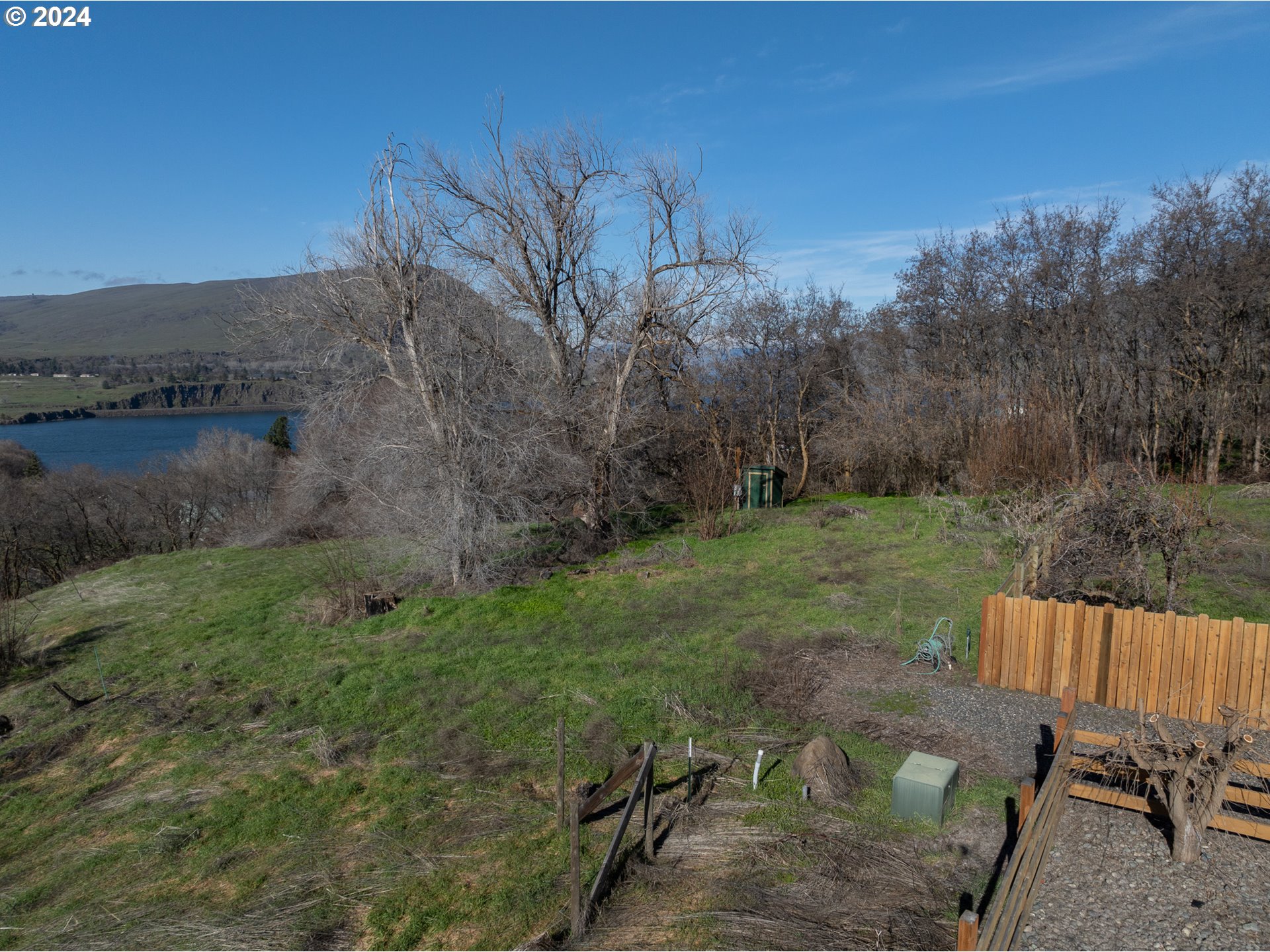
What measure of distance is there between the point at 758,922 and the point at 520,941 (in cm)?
153

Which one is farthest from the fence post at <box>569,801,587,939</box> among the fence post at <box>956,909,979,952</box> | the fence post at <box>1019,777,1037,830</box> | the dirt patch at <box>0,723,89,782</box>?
the dirt patch at <box>0,723,89,782</box>

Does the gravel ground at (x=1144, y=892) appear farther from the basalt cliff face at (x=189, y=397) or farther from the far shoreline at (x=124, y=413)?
the basalt cliff face at (x=189, y=397)

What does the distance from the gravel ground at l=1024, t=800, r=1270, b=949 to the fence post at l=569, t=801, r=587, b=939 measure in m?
2.72

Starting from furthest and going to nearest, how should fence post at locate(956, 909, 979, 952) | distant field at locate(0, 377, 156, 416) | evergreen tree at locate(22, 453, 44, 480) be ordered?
1. distant field at locate(0, 377, 156, 416)
2. evergreen tree at locate(22, 453, 44, 480)
3. fence post at locate(956, 909, 979, 952)

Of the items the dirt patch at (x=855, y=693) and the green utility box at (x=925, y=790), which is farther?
the dirt patch at (x=855, y=693)

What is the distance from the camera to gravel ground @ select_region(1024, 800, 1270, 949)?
4.19m

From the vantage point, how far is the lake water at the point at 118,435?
49.4 meters

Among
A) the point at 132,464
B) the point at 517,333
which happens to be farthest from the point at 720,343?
the point at 132,464

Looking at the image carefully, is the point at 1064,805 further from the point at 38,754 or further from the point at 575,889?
the point at 38,754

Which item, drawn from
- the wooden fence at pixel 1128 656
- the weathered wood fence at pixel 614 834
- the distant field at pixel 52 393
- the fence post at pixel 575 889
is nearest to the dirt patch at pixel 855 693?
the wooden fence at pixel 1128 656

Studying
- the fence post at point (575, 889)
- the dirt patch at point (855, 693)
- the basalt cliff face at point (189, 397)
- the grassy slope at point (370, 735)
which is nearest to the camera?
the fence post at point (575, 889)

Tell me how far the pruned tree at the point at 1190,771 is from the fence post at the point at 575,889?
Result: 3940 mm

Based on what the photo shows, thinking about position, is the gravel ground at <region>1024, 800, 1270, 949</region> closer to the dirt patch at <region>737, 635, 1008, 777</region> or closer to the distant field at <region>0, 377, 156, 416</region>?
the dirt patch at <region>737, 635, 1008, 777</region>

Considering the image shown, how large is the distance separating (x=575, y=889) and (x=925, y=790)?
117 inches
